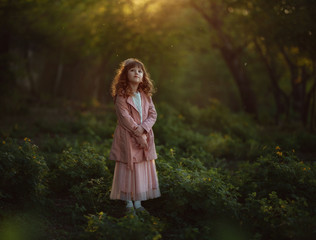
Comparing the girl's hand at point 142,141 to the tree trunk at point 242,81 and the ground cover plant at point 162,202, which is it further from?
the tree trunk at point 242,81

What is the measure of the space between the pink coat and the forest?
0.70 m

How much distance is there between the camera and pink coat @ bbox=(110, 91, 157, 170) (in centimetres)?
464

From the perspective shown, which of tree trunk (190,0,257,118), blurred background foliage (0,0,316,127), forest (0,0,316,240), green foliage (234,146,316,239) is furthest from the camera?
tree trunk (190,0,257,118)

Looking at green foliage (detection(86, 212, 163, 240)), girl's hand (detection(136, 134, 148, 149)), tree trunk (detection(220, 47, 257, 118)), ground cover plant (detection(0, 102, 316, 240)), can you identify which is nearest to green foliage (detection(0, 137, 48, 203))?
ground cover plant (detection(0, 102, 316, 240))

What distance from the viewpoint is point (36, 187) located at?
480 cm

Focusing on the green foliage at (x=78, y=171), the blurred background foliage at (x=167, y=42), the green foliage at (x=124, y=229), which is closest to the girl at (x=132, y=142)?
the green foliage at (x=124, y=229)

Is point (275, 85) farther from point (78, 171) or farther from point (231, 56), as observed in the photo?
point (78, 171)

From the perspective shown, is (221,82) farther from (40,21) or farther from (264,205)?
(264,205)

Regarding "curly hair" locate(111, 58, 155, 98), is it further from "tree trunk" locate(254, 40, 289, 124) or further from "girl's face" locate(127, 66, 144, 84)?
"tree trunk" locate(254, 40, 289, 124)

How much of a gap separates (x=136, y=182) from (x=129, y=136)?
0.65 m

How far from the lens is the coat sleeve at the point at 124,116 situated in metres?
4.63

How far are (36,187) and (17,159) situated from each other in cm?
50

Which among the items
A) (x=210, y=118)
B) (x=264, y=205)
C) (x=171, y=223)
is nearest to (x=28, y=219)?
(x=171, y=223)

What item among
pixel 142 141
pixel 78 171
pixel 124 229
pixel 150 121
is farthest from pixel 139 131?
pixel 78 171
